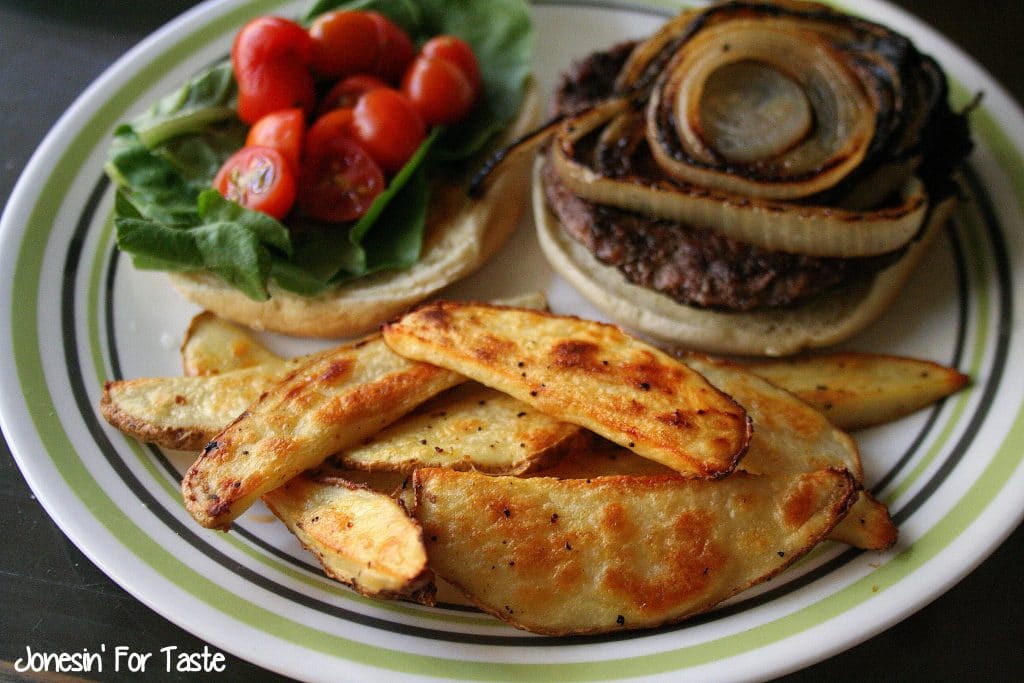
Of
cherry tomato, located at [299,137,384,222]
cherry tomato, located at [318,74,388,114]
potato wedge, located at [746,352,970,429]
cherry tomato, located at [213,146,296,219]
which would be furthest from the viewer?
cherry tomato, located at [318,74,388,114]

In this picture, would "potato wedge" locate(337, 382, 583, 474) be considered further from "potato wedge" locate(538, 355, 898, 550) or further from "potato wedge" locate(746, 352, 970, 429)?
"potato wedge" locate(746, 352, 970, 429)

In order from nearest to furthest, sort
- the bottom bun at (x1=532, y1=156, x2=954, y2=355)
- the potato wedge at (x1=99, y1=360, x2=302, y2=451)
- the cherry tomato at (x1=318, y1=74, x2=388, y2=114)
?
the potato wedge at (x1=99, y1=360, x2=302, y2=451) < the bottom bun at (x1=532, y1=156, x2=954, y2=355) < the cherry tomato at (x1=318, y1=74, x2=388, y2=114)

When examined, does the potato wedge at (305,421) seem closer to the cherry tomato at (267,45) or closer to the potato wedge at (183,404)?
the potato wedge at (183,404)

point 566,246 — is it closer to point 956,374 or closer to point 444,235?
point 444,235

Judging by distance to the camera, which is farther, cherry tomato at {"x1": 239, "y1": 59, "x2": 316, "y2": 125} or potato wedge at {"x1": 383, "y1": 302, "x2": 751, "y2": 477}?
cherry tomato at {"x1": 239, "y1": 59, "x2": 316, "y2": 125}

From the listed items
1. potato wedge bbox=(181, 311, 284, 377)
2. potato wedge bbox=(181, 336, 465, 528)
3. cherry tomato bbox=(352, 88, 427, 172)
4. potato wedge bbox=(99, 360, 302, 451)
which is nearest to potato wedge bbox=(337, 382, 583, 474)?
potato wedge bbox=(181, 336, 465, 528)

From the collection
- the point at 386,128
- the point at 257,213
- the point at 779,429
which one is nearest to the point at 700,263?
the point at 779,429

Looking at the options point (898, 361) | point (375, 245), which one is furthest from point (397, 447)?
point (898, 361)
